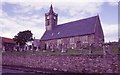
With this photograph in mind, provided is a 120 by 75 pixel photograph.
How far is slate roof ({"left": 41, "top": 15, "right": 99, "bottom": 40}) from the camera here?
44.0 m

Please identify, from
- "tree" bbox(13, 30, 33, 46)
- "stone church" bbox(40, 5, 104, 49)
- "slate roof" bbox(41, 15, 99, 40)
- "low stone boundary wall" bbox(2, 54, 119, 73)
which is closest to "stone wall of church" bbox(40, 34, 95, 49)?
"stone church" bbox(40, 5, 104, 49)

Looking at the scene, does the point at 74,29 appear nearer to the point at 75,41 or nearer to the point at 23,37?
the point at 75,41

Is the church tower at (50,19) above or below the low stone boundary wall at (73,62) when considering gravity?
above

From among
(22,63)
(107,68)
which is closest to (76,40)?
(22,63)

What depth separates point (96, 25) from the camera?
43.0 metres

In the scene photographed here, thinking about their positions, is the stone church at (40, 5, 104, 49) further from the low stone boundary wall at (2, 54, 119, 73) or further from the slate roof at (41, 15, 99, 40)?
the low stone boundary wall at (2, 54, 119, 73)

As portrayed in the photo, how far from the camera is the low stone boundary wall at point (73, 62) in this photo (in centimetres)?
1839

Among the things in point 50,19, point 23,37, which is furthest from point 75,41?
point 23,37

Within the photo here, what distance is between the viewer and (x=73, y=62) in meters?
22.0

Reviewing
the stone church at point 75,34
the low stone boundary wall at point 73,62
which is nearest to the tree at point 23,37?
the stone church at point 75,34

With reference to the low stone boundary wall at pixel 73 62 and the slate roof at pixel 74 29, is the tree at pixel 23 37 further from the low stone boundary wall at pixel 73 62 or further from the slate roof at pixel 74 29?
the low stone boundary wall at pixel 73 62

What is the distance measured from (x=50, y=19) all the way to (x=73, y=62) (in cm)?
3922

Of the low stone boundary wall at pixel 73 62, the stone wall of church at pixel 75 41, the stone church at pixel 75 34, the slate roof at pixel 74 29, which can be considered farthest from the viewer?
the slate roof at pixel 74 29

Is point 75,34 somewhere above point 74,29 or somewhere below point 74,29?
below
